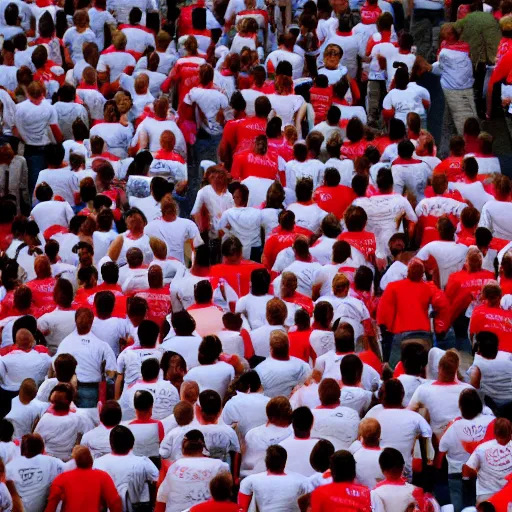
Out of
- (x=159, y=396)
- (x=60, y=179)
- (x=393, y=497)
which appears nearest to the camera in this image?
(x=393, y=497)

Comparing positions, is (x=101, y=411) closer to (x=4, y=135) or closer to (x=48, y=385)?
(x=48, y=385)

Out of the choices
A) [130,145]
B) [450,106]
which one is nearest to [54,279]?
[130,145]

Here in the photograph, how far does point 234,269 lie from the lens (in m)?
19.6

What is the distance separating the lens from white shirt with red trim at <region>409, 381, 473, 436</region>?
16703mm

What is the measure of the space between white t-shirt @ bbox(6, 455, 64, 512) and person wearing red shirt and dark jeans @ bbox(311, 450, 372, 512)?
8.21ft

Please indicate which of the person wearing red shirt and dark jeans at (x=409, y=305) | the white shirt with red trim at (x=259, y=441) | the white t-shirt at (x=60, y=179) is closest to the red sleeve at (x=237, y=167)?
the white t-shirt at (x=60, y=179)

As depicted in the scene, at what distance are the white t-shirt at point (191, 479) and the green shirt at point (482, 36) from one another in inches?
444

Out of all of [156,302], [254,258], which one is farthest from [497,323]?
[254,258]

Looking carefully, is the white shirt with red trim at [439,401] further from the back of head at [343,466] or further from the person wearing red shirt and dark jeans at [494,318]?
the back of head at [343,466]

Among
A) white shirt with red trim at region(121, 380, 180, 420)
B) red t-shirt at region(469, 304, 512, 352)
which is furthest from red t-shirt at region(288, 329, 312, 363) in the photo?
red t-shirt at region(469, 304, 512, 352)

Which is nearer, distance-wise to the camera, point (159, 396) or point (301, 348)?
point (159, 396)

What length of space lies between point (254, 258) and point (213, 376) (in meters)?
4.15

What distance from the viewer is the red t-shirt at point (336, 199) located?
21.2 metres

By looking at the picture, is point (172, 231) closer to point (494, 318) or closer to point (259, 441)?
point (494, 318)
